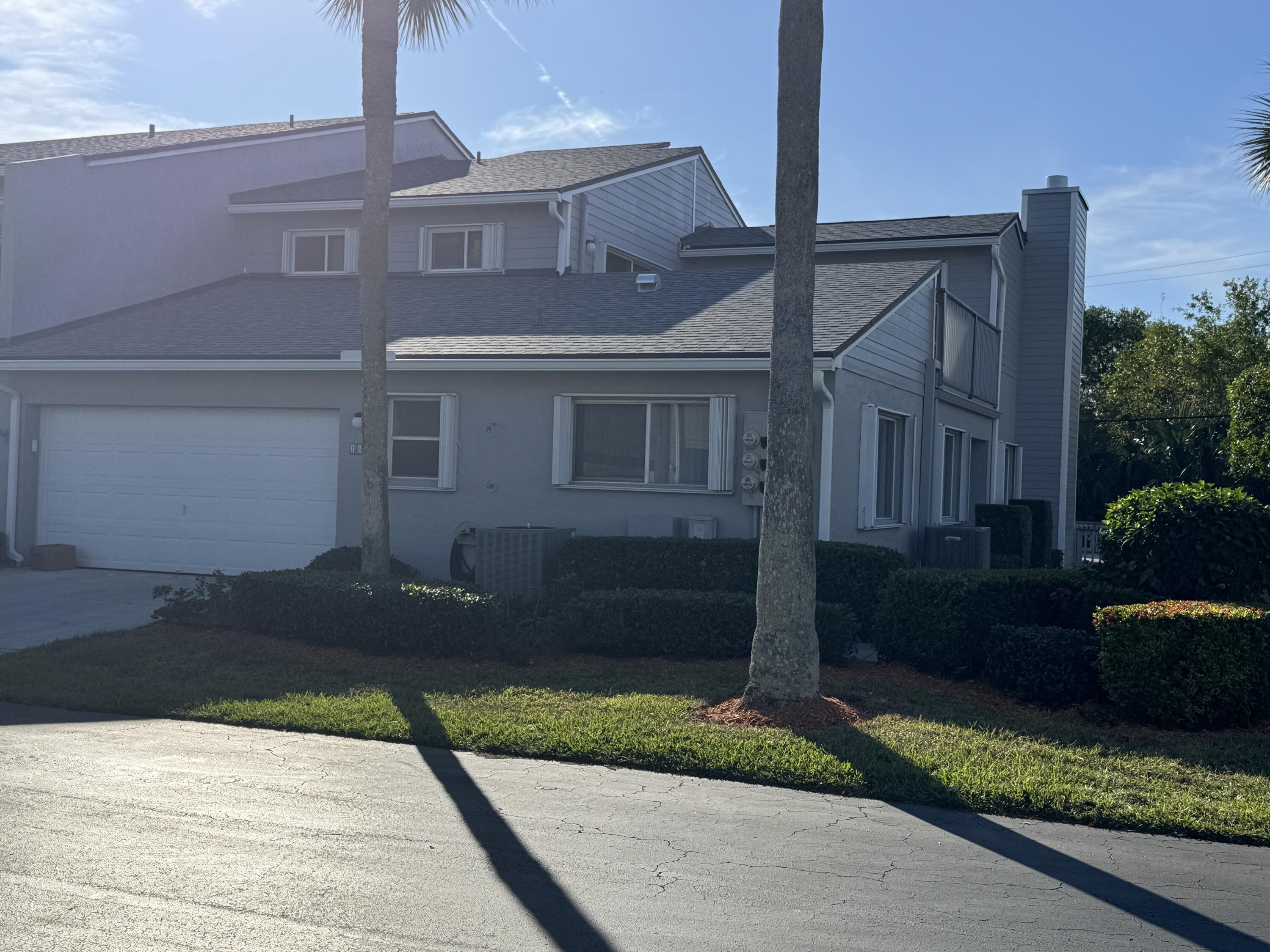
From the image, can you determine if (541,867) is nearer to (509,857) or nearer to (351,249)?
(509,857)

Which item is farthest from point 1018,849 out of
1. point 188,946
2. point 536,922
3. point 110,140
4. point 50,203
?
point 110,140

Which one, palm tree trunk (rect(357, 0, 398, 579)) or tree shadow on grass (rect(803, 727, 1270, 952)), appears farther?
palm tree trunk (rect(357, 0, 398, 579))

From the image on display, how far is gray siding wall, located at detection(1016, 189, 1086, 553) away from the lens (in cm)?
2377

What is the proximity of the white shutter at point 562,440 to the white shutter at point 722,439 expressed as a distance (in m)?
1.84

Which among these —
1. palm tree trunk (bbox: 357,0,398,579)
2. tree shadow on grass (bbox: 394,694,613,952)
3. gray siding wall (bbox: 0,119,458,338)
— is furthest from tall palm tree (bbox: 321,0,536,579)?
gray siding wall (bbox: 0,119,458,338)

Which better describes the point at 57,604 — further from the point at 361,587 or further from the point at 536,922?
the point at 536,922

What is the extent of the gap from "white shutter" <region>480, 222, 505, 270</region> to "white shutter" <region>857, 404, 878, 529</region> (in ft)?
25.6

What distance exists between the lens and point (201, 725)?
8.42 metres

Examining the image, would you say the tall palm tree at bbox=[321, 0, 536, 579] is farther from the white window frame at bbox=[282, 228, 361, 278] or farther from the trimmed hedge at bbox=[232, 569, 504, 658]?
the white window frame at bbox=[282, 228, 361, 278]

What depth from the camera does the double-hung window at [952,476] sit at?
17891 mm

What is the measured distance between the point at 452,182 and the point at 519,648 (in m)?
12.2

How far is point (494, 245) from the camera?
19.5 m

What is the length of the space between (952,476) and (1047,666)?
924 cm

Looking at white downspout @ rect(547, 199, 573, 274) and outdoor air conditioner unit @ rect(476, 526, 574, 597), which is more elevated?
white downspout @ rect(547, 199, 573, 274)
